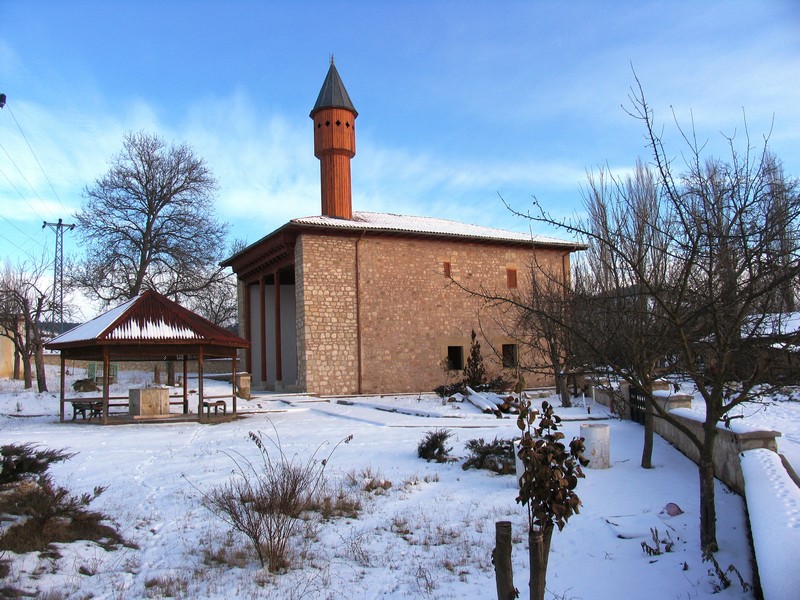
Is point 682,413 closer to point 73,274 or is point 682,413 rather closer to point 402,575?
point 402,575

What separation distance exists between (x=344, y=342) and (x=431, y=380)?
3.77m

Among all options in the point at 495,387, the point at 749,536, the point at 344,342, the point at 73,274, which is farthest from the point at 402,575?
the point at 73,274

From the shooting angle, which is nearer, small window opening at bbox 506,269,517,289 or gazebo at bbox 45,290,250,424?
gazebo at bbox 45,290,250,424

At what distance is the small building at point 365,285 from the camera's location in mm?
21484

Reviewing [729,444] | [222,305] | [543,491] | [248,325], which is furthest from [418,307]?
[222,305]

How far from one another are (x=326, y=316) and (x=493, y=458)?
13456 millimetres

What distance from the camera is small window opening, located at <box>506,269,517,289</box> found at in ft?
83.3

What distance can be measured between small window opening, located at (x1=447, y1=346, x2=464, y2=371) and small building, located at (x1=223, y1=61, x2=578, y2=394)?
4 cm

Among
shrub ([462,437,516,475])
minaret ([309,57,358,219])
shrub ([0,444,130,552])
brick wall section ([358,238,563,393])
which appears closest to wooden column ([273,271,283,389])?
minaret ([309,57,358,219])

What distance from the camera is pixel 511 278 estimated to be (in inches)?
1003

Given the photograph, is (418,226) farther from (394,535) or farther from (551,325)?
(394,535)

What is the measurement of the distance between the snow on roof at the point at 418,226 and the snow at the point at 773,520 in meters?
15.3

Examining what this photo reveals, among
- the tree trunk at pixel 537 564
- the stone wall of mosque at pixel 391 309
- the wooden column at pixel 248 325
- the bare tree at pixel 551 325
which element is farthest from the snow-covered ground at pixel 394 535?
the wooden column at pixel 248 325

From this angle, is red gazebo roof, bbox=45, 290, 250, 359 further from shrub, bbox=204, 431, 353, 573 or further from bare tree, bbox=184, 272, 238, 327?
bare tree, bbox=184, 272, 238, 327
